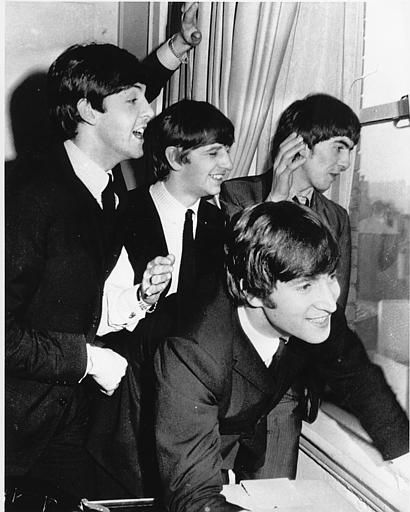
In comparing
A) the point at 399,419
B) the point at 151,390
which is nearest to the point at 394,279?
the point at 399,419

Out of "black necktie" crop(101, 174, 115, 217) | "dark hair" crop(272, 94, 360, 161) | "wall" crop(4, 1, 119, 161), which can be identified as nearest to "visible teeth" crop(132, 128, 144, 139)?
"black necktie" crop(101, 174, 115, 217)

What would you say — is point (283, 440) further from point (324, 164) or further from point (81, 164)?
point (81, 164)

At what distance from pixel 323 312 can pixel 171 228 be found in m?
0.42

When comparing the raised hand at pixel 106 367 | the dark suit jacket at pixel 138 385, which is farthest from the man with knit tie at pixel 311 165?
the raised hand at pixel 106 367

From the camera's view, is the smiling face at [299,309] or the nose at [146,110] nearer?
the smiling face at [299,309]

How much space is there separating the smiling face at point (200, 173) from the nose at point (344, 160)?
0.26 metres

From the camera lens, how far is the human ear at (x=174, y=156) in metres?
1.39

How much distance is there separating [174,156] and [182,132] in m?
0.06

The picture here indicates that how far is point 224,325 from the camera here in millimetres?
1202

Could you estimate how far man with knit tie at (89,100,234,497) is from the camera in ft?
4.45

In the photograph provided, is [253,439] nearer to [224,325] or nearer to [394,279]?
[224,325]

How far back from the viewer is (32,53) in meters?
1.39

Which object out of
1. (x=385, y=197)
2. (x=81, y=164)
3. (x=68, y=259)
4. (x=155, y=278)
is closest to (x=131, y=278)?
(x=155, y=278)

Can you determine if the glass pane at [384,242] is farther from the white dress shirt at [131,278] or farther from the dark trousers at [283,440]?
the white dress shirt at [131,278]
